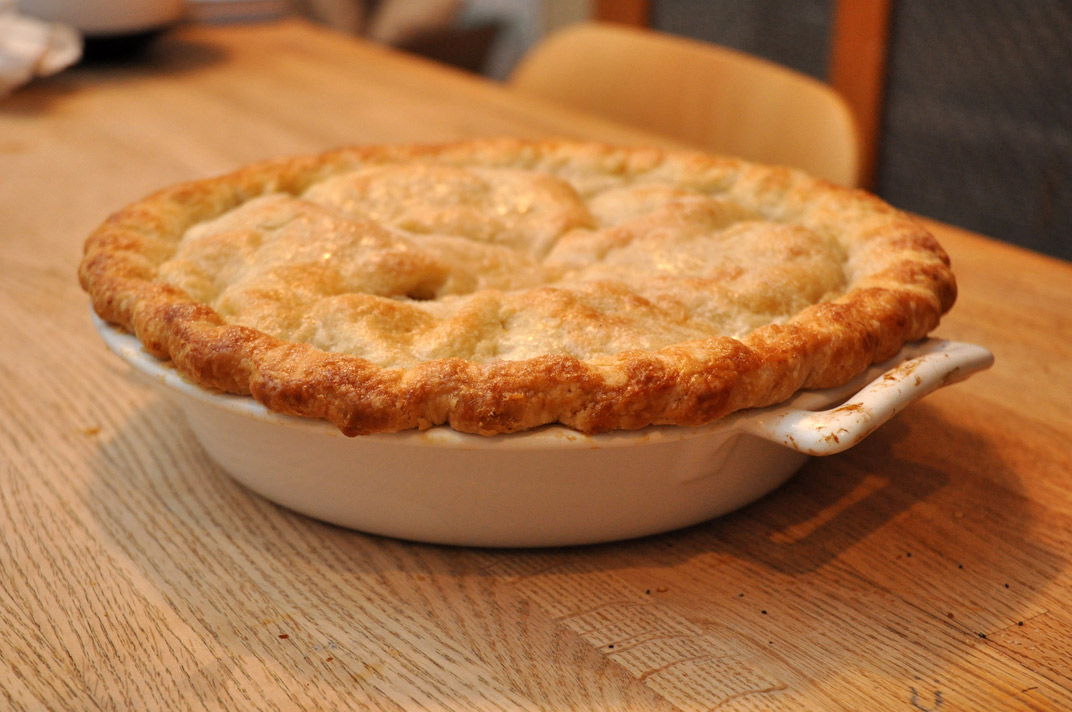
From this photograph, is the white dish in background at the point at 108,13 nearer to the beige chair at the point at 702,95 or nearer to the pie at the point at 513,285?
the beige chair at the point at 702,95

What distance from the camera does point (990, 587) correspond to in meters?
0.79

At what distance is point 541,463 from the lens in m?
0.75

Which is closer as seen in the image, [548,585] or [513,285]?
[548,585]

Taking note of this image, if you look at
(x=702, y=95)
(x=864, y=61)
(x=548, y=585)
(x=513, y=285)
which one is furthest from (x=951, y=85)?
(x=548, y=585)

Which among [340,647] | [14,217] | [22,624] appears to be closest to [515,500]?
[340,647]

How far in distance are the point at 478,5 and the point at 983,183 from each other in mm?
3397

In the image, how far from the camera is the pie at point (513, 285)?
28.7 inches

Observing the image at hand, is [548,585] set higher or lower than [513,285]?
lower

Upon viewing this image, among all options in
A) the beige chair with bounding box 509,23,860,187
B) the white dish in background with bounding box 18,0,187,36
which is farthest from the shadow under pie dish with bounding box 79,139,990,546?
the white dish in background with bounding box 18,0,187,36

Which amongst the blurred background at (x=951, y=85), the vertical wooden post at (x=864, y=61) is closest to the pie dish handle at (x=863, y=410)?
the blurred background at (x=951, y=85)

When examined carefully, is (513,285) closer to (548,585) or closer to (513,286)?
(513,286)

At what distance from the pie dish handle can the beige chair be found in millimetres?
877

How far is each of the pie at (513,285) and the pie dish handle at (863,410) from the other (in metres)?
0.02

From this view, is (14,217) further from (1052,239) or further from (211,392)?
(1052,239)
